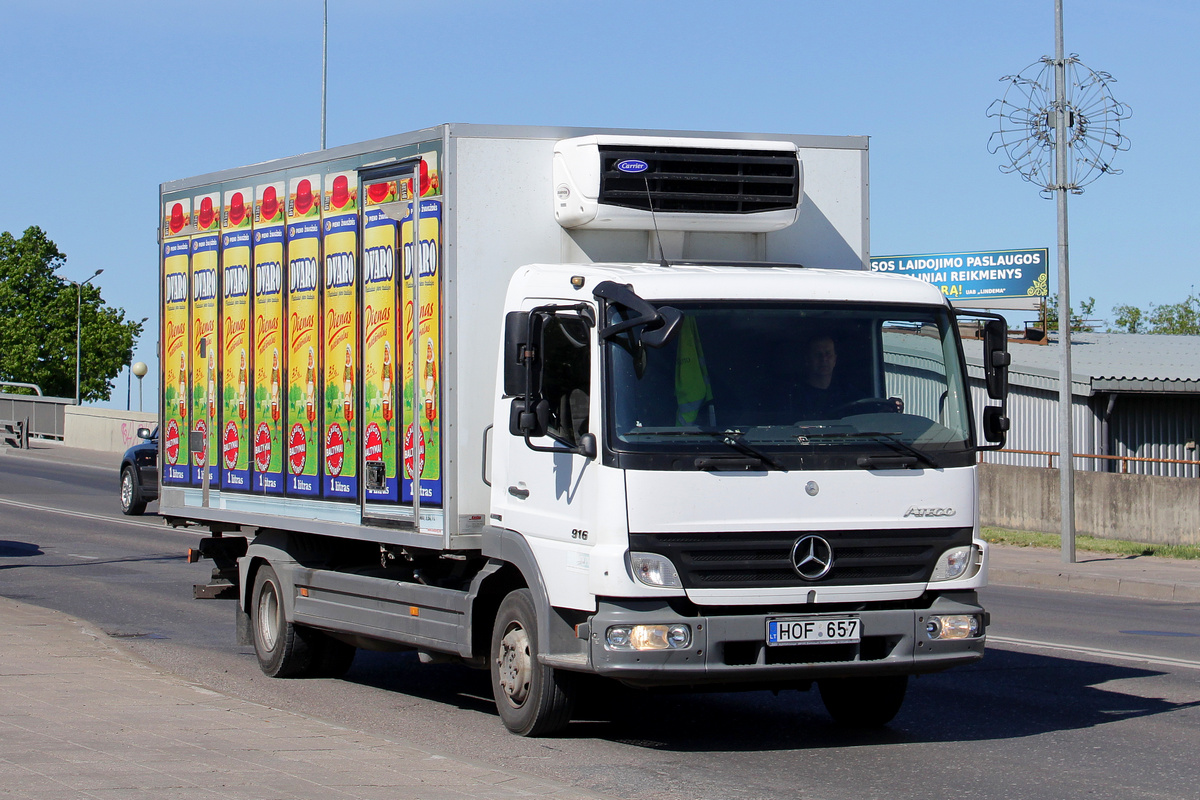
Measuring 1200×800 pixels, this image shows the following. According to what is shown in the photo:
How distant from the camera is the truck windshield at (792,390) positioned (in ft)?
24.1

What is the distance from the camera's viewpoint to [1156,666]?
36.1ft

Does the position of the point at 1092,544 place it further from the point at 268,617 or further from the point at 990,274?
the point at 990,274

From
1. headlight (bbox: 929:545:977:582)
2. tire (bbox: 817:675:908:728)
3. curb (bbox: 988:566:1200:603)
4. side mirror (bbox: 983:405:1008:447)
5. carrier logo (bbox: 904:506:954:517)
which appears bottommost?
Answer: curb (bbox: 988:566:1200:603)

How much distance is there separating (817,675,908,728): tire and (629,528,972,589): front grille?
1.13m

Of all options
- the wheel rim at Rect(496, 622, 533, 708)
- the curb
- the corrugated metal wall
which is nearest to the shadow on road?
the wheel rim at Rect(496, 622, 533, 708)

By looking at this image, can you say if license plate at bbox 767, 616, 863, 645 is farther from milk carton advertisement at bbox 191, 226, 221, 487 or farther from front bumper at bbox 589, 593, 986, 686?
milk carton advertisement at bbox 191, 226, 221, 487

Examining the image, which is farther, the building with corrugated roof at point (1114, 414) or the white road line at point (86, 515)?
the building with corrugated roof at point (1114, 414)

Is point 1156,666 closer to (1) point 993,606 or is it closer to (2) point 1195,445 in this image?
(1) point 993,606

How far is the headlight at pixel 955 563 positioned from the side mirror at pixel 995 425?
716 millimetres

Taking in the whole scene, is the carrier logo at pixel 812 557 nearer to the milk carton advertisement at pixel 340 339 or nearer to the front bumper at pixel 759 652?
the front bumper at pixel 759 652

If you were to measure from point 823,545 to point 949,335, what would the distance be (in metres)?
1.42

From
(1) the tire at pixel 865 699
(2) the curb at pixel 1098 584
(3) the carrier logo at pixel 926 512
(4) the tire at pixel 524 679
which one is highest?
(3) the carrier logo at pixel 926 512

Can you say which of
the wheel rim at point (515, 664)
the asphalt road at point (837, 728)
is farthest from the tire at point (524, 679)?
the asphalt road at point (837, 728)

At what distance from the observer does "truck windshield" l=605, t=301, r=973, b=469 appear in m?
7.35
